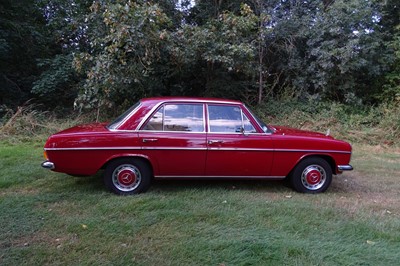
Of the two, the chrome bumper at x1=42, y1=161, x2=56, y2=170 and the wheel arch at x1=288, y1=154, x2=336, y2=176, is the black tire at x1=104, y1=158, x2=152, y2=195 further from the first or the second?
the wheel arch at x1=288, y1=154, x2=336, y2=176

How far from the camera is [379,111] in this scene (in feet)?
38.3

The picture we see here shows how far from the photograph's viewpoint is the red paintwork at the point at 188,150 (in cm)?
484

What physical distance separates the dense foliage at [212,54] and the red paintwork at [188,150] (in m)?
4.59

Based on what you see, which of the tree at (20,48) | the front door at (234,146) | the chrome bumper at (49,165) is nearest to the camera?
the chrome bumper at (49,165)

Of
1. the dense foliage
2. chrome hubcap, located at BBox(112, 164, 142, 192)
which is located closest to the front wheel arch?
chrome hubcap, located at BBox(112, 164, 142, 192)

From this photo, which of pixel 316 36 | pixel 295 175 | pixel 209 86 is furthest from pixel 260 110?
pixel 295 175

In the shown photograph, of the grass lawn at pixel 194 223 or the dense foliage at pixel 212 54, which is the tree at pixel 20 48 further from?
the grass lawn at pixel 194 223

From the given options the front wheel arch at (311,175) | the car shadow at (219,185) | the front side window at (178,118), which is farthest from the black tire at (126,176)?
the front wheel arch at (311,175)

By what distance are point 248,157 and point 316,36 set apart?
815 centimetres

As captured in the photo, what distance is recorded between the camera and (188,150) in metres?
5.01

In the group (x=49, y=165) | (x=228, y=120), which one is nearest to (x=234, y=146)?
(x=228, y=120)

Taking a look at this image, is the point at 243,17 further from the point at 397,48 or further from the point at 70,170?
the point at 70,170

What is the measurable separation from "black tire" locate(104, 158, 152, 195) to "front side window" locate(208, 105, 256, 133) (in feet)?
3.94

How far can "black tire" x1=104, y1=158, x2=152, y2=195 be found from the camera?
4965mm
